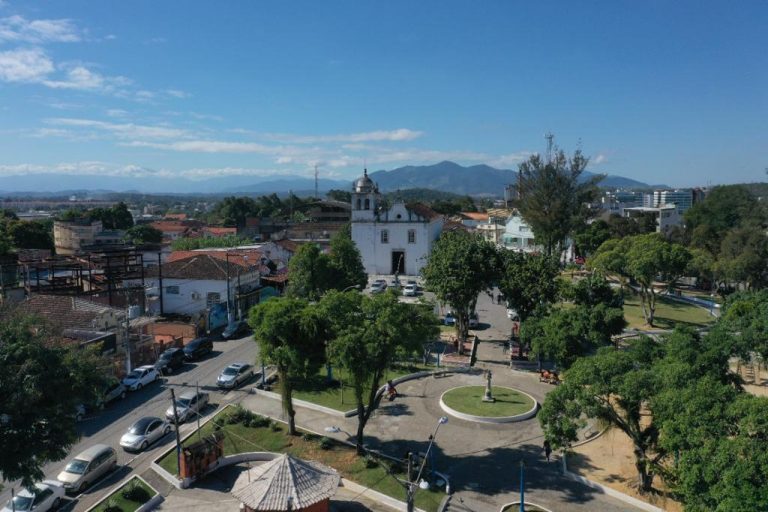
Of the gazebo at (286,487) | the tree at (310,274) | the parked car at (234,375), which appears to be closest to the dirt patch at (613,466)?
the gazebo at (286,487)

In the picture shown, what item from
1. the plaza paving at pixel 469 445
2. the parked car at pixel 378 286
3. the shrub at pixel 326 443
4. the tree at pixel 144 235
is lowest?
the plaza paving at pixel 469 445

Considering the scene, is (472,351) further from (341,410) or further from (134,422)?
(134,422)

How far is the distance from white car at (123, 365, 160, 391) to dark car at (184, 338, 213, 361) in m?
3.54

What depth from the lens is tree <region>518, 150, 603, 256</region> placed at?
2137 inches

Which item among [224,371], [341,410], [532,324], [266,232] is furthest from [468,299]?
[266,232]

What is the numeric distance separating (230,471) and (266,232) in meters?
77.3

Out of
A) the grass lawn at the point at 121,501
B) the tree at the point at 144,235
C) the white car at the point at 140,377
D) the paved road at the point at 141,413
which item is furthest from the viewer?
the tree at the point at 144,235

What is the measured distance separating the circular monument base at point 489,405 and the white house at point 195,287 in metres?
20.3

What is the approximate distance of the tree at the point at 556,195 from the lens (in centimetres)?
5428

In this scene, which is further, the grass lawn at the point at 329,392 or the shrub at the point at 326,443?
the grass lawn at the point at 329,392

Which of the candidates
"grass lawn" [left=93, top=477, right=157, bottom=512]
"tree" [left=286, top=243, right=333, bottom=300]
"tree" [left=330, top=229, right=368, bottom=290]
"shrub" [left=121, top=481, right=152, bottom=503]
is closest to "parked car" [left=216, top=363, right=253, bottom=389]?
"tree" [left=286, top=243, right=333, bottom=300]

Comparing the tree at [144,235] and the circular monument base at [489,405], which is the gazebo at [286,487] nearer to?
the circular monument base at [489,405]

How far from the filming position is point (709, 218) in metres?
81.9

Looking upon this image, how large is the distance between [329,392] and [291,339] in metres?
7.42
